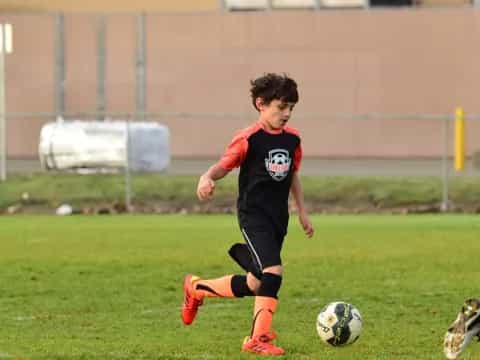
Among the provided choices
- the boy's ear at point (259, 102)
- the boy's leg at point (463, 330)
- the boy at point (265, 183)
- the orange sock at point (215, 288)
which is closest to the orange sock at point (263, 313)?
the boy at point (265, 183)

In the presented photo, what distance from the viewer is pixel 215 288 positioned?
9352 millimetres

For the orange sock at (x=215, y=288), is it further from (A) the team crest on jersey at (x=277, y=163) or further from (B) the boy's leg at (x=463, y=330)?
(B) the boy's leg at (x=463, y=330)

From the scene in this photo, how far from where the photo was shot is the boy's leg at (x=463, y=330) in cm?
757

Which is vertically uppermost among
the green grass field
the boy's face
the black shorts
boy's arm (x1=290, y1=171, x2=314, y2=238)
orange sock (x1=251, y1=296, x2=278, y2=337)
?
the boy's face

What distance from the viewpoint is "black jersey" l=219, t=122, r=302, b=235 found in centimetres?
887

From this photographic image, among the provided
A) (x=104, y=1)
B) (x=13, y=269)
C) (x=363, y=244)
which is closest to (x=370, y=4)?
(x=104, y=1)

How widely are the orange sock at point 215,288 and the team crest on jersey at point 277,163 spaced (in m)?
0.84

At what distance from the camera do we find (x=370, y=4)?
123 ft

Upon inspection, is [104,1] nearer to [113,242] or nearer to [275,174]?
[113,242]

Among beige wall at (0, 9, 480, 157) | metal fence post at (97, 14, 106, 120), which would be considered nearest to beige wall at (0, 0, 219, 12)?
beige wall at (0, 9, 480, 157)

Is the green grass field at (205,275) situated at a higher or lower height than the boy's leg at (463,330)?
lower

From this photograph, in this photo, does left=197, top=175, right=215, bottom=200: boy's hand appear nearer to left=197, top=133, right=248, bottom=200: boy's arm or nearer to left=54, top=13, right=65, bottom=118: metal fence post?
left=197, top=133, right=248, bottom=200: boy's arm

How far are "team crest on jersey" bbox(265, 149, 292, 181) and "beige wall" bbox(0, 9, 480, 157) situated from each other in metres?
27.1

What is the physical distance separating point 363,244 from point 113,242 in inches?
125
